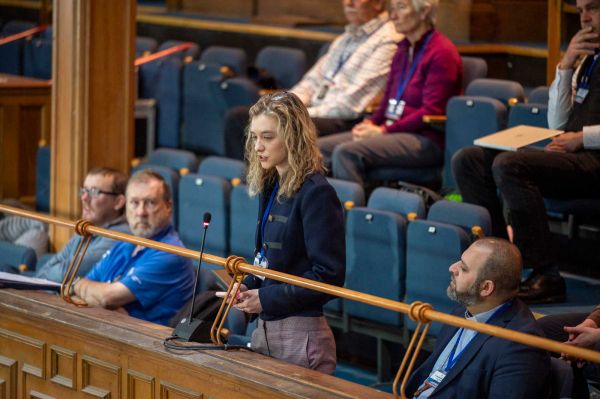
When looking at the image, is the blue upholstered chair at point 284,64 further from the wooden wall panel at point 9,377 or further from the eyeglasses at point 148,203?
the wooden wall panel at point 9,377

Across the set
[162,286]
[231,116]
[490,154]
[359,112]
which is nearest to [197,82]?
[231,116]

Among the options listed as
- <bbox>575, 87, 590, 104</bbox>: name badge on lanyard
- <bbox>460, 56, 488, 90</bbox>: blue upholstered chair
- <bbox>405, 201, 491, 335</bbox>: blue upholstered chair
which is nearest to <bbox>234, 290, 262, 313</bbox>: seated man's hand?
<bbox>405, 201, 491, 335</bbox>: blue upholstered chair

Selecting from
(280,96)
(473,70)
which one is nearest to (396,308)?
(280,96)

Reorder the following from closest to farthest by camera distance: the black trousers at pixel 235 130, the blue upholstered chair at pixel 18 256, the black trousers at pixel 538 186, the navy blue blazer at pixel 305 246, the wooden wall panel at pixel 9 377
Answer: the navy blue blazer at pixel 305 246
the wooden wall panel at pixel 9 377
the black trousers at pixel 538 186
the blue upholstered chair at pixel 18 256
the black trousers at pixel 235 130

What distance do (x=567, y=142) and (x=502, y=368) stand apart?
5.49 feet

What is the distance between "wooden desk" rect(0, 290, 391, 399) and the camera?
9.07ft

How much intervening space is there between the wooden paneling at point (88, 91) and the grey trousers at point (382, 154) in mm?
921

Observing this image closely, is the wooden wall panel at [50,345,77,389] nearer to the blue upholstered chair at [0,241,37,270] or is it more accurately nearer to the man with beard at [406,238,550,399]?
the man with beard at [406,238,550,399]

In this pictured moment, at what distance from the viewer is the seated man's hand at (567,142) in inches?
159

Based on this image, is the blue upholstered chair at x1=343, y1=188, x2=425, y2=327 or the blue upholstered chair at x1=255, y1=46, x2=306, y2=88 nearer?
the blue upholstered chair at x1=343, y1=188, x2=425, y2=327

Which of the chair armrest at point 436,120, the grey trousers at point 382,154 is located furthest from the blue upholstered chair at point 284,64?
the chair armrest at point 436,120

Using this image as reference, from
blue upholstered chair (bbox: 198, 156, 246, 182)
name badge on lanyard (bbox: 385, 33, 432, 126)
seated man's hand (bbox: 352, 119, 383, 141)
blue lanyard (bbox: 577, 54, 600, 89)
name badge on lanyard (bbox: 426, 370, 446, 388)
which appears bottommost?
name badge on lanyard (bbox: 426, 370, 446, 388)

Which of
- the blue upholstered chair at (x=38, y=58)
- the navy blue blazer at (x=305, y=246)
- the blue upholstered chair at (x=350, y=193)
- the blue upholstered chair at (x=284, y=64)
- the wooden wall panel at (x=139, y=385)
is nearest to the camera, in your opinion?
the navy blue blazer at (x=305, y=246)

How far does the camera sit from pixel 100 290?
3.63 meters
